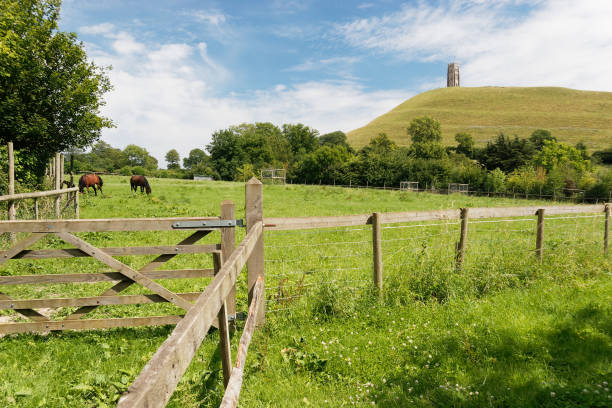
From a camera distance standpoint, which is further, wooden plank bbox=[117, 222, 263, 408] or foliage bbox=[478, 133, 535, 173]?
foliage bbox=[478, 133, 535, 173]

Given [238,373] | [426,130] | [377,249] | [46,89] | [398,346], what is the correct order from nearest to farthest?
[238,373] < [398,346] < [377,249] < [46,89] < [426,130]

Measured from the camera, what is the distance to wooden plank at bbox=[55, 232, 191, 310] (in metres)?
3.49

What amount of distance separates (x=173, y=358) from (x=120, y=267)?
3.15 meters

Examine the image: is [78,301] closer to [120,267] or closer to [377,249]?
[120,267]

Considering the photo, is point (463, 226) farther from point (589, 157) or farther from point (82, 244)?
point (589, 157)

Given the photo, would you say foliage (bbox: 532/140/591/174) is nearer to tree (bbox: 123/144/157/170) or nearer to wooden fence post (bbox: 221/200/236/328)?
wooden fence post (bbox: 221/200/236/328)

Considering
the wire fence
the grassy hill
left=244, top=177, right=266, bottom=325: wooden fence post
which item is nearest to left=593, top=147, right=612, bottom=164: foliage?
A: the grassy hill

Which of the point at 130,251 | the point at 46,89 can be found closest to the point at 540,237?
the point at 130,251

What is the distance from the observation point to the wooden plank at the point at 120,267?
3.49 meters

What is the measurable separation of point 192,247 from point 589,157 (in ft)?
254

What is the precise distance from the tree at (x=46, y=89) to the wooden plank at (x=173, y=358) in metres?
18.7

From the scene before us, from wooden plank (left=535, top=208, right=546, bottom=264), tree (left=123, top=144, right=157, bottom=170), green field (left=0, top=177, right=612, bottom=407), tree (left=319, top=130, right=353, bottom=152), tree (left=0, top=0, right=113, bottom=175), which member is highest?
tree (left=319, top=130, right=353, bottom=152)

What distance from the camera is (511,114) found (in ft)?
343

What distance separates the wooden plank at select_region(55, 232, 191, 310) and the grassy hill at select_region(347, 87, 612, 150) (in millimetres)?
89158
